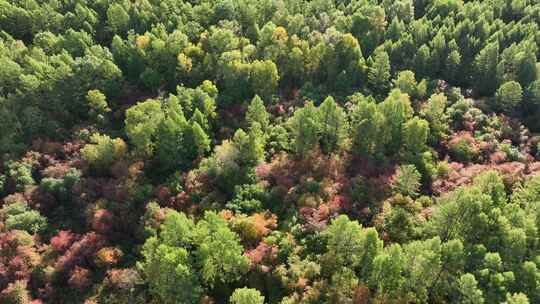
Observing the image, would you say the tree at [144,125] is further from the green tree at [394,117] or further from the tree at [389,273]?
the tree at [389,273]

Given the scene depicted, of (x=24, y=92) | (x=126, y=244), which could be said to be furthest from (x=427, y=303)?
(x=24, y=92)

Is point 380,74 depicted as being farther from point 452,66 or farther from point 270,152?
point 270,152

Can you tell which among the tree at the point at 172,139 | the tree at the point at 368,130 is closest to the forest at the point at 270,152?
the tree at the point at 368,130

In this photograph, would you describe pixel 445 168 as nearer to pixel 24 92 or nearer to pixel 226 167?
pixel 226 167

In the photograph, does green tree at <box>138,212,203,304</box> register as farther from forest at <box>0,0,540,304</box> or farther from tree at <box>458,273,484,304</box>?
tree at <box>458,273,484,304</box>

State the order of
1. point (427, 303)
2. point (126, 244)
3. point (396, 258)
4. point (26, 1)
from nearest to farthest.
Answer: point (396, 258)
point (427, 303)
point (126, 244)
point (26, 1)

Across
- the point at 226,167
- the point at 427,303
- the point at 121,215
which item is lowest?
the point at 427,303

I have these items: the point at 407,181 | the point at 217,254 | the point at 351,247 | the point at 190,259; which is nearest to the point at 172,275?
the point at 190,259
